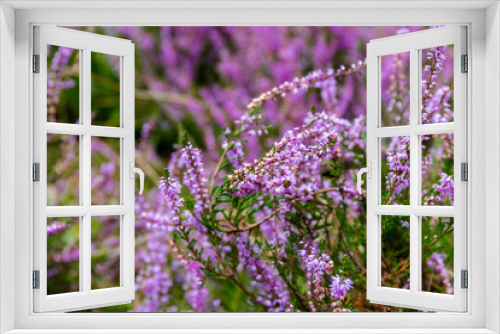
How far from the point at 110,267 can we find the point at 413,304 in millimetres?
1948

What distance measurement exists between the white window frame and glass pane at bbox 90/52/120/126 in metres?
1.57

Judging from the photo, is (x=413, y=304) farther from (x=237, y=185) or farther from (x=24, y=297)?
(x=24, y=297)

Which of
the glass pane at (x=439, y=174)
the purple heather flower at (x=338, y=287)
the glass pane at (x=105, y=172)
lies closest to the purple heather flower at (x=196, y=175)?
the purple heather flower at (x=338, y=287)

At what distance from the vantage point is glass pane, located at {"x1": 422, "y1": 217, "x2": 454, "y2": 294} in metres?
1.85

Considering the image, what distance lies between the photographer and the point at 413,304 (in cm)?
165

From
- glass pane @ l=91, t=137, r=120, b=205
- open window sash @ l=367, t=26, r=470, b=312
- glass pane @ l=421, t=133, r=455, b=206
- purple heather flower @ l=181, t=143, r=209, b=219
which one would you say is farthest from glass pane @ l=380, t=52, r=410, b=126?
glass pane @ l=91, t=137, r=120, b=205

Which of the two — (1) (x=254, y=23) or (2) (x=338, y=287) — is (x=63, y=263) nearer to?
(2) (x=338, y=287)

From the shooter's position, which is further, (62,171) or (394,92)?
(62,171)

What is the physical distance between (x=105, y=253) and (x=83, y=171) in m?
1.31

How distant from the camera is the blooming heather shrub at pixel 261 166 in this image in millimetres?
1863

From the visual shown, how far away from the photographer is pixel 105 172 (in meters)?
2.93

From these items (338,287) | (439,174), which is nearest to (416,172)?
(439,174)

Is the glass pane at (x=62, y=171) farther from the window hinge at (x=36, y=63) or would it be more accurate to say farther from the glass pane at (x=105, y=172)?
the window hinge at (x=36, y=63)

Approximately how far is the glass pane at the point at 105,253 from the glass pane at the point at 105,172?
0.15m
